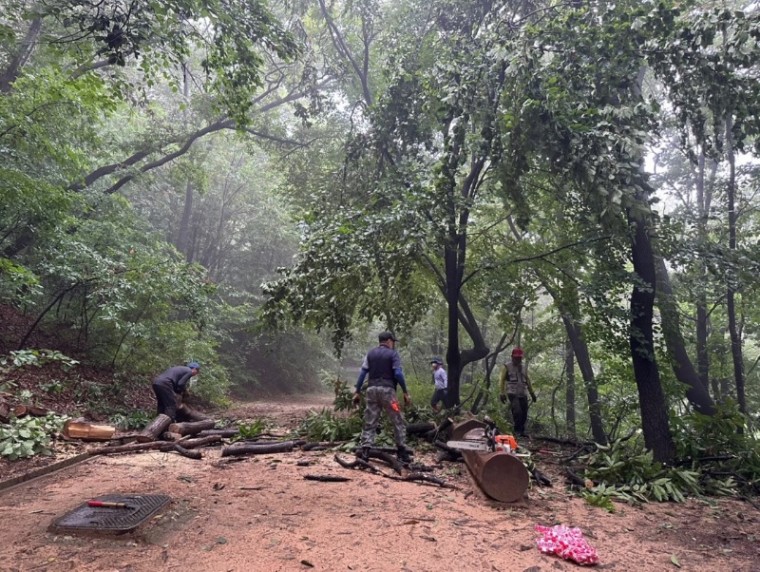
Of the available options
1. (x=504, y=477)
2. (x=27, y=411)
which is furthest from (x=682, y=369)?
(x=27, y=411)

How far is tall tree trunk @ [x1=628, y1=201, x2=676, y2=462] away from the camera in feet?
23.4

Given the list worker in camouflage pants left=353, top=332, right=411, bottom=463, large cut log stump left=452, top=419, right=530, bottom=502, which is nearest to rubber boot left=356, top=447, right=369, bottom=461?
worker in camouflage pants left=353, top=332, right=411, bottom=463

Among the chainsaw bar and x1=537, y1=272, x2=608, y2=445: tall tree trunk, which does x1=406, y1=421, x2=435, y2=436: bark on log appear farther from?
x1=537, y1=272, x2=608, y2=445: tall tree trunk

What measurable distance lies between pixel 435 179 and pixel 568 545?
239 inches

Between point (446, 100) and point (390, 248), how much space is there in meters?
2.64

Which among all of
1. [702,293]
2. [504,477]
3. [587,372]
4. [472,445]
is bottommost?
[504,477]

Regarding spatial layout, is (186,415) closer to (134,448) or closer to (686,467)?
(134,448)

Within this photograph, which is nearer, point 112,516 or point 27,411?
point 112,516

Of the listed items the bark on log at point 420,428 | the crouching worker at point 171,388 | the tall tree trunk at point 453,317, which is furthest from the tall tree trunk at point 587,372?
the crouching worker at point 171,388

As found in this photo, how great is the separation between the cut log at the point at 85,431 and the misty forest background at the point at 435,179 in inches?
104

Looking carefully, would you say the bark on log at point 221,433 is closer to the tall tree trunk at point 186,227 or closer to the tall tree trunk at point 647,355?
the tall tree trunk at point 647,355

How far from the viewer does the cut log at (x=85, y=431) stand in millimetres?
7430

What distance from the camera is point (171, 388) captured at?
29.0ft

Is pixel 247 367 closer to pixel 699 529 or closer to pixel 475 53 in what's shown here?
pixel 475 53
